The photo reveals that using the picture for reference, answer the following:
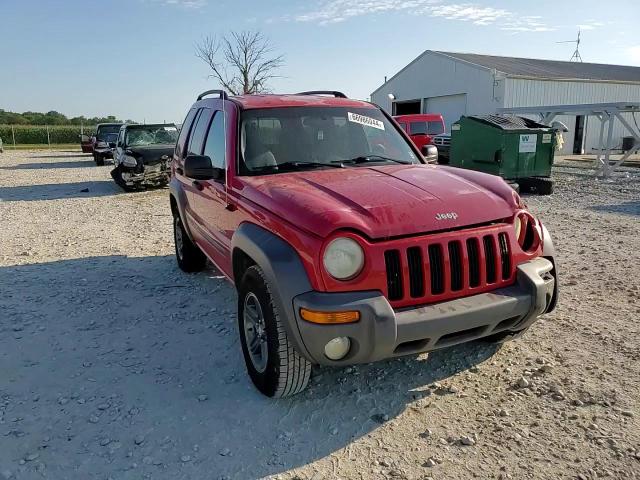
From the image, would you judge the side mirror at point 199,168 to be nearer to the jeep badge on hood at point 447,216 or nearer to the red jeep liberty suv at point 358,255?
the red jeep liberty suv at point 358,255

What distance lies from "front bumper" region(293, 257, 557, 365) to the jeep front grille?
0.07 meters

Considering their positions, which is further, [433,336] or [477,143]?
[477,143]

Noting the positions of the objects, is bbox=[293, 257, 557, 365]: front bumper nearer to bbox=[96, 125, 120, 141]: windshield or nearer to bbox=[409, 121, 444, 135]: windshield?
bbox=[409, 121, 444, 135]: windshield

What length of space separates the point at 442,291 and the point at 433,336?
0.88ft

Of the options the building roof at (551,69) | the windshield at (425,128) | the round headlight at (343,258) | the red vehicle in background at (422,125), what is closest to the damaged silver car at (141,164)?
the red vehicle in background at (422,125)

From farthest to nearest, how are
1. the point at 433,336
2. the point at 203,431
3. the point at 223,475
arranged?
the point at 203,431 < the point at 433,336 < the point at 223,475

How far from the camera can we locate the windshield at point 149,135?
1417 cm

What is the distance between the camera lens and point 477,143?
43.8 feet

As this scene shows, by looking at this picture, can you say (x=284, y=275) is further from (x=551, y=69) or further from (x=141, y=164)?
(x=551, y=69)

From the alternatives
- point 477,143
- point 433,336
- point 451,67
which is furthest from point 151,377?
point 451,67

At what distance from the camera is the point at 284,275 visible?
2.80m

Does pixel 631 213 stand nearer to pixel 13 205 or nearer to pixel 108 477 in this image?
pixel 108 477

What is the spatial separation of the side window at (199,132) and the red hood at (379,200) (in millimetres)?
1451

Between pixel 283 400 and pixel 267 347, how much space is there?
385 mm
